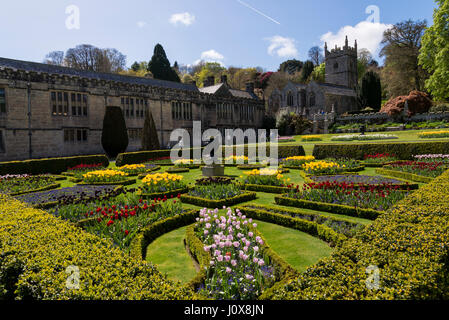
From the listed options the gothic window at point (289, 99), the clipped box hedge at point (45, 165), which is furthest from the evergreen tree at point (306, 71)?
the clipped box hedge at point (45, 165)

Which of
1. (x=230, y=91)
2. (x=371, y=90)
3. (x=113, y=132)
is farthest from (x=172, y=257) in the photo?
(x=371, y=90)

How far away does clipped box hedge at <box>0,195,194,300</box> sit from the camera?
3.01 meters

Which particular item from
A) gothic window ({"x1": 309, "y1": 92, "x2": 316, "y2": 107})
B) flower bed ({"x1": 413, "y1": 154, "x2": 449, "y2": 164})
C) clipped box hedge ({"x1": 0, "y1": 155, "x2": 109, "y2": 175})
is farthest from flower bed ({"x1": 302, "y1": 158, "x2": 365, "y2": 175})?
gothic window ({"x1": 309, "y1": 92, "x2": 316, "y2": 107})

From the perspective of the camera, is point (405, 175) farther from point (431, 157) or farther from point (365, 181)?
point (431, 157)

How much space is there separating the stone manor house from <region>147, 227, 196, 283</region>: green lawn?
2354 cm

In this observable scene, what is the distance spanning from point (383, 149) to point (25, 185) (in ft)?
67.9

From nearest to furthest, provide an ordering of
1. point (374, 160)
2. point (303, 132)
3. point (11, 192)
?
point (11, 192) → point (374, 160) → point (303, 132)

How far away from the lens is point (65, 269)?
3496mm

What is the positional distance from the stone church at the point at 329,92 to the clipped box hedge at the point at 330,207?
150 feet
